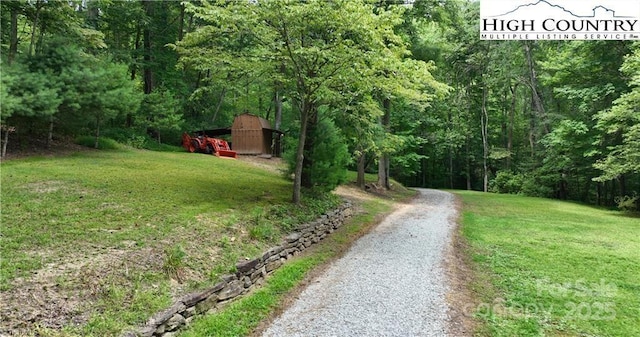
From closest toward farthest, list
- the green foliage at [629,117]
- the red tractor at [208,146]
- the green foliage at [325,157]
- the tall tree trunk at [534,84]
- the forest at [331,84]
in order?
the forest at [331,84] → the green foliage at [325,157] → the green foliage at [629,117] → the red tractor at [208,146] → the tall tree trunk at [534,84]

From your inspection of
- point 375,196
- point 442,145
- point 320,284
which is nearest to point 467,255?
point 320,284

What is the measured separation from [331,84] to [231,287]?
4.92m

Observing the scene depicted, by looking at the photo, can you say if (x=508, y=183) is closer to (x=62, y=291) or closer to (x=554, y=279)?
(x=554, y=279)

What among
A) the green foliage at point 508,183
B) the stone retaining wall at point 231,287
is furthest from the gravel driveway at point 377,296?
the green foliage at point 508,183

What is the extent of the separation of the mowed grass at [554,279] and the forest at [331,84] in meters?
3.58

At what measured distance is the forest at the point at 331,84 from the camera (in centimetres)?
756

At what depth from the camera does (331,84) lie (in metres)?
8.09

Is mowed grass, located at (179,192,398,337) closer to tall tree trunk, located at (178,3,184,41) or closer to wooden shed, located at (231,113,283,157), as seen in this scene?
wooden shed, located at (231,113,283,157)

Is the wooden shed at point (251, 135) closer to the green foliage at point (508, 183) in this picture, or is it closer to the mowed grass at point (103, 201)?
the mowed grass at point (103, 201)

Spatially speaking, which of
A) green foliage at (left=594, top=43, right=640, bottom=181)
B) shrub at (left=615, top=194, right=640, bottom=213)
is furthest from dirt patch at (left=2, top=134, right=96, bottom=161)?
shrub at (left=615, top=194, right=640, bottom=213)

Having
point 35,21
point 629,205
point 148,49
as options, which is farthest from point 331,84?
point 148,49

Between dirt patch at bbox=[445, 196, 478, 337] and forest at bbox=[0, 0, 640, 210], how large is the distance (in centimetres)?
350

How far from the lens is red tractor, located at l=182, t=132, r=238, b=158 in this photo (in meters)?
18.5

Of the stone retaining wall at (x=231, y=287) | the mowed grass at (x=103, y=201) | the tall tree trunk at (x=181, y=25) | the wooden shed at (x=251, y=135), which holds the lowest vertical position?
the stone retaining wall at (x=231, y=287)
